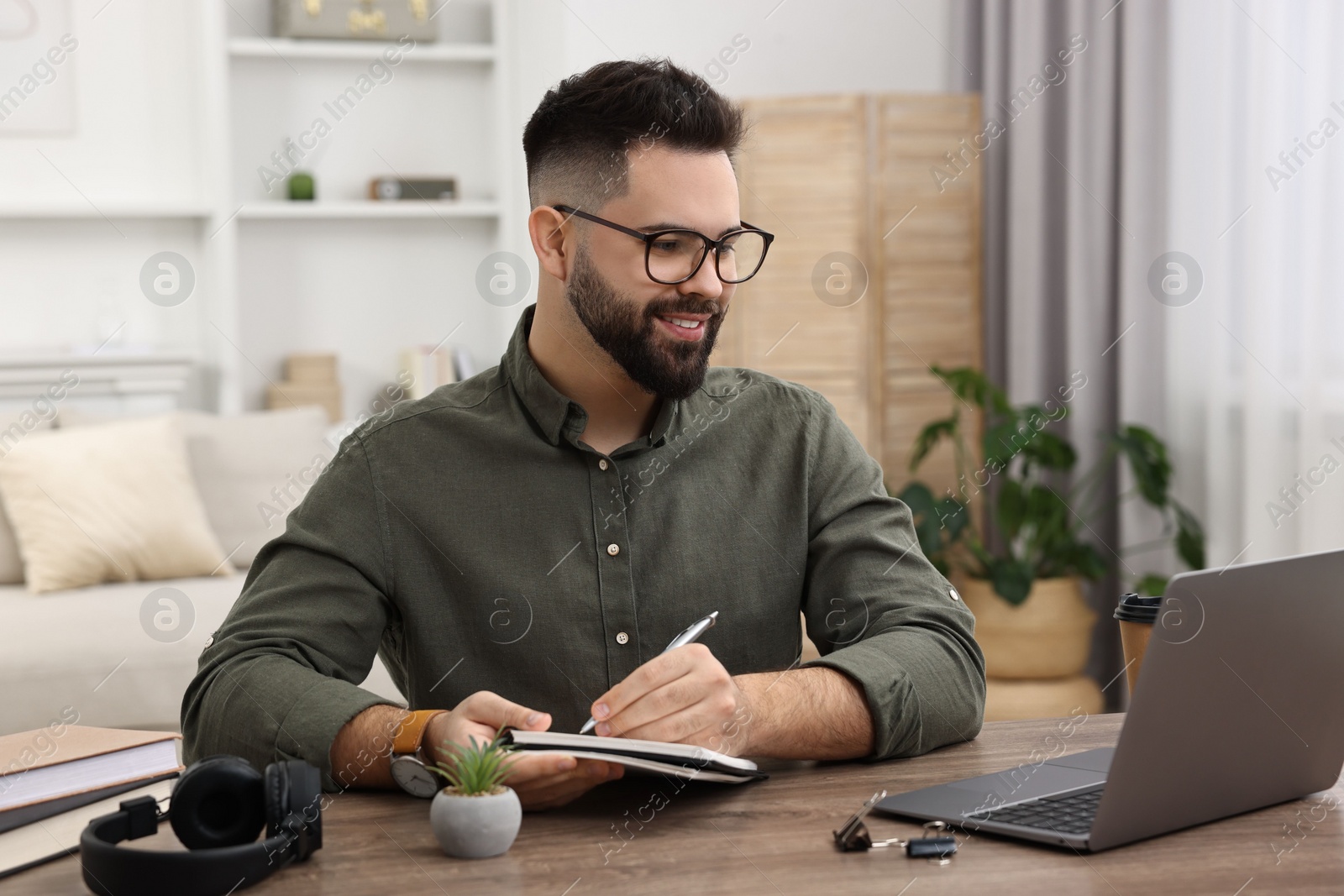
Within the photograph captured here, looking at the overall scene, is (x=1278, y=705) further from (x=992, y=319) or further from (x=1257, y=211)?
(x=992, y=319)

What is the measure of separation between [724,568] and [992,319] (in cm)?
329

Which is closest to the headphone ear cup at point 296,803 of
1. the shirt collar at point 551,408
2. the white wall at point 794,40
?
the shirt collar at point 551,408

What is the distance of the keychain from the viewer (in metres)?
0.88

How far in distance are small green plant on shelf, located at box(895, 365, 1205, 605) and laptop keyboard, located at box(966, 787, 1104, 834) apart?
2.67m

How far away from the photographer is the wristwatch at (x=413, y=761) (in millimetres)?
1054

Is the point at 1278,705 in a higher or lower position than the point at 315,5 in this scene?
lower

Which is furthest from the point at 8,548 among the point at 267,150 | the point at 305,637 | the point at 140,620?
the point at 305,637

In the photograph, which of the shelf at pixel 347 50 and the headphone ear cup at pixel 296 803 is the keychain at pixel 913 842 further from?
the shelf at pixel 347 50

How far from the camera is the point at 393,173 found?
460cm

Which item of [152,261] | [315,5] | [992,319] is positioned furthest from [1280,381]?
[152,261]

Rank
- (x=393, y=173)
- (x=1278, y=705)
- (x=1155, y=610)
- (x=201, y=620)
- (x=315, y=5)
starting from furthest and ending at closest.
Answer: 1. (x=393, y=173)
2. (x=315, y=5)
3. (x=201, y=620)
4. (x=1155, y=610)
5. (x=1278, y=705)

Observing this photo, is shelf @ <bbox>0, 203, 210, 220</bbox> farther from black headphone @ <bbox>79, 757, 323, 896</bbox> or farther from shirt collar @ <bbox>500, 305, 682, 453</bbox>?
black headphone @ <bbox>79, 757, 323, 896</bbox>

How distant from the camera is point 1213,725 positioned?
900mm

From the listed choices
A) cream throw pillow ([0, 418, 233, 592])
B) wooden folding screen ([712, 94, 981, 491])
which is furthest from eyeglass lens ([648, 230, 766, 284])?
wooden folding screen ([712, 94, 981, 491])
